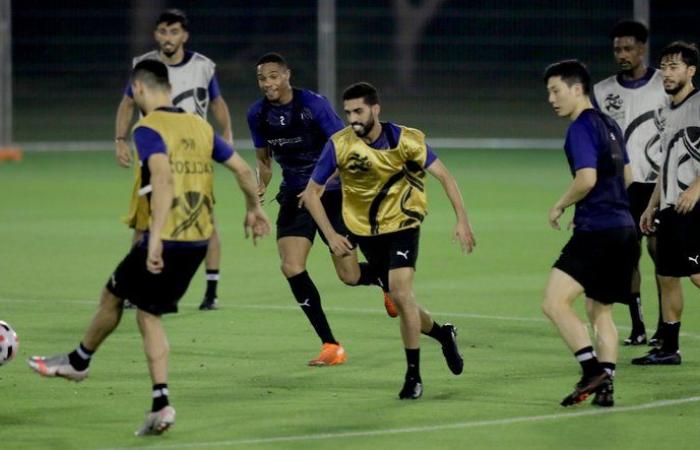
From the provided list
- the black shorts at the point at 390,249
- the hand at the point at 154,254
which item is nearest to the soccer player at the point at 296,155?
the black shorts at the point at 390,249

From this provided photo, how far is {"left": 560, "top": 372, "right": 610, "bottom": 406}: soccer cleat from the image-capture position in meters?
9.39

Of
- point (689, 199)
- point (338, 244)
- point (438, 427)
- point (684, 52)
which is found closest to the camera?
point (438, 427)

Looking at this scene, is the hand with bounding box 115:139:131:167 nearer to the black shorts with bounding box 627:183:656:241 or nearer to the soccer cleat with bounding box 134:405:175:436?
the black shorts with bounding box 627:183:656:241

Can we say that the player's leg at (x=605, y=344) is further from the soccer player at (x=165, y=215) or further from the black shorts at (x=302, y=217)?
the black shorts at (x=302, y=217)

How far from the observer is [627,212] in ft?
31.8

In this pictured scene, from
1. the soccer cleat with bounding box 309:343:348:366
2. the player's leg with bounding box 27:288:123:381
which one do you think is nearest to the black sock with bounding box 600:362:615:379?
the soccer cleat with bounding box 309:343:348:366

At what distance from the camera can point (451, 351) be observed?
Result: 1049 cm

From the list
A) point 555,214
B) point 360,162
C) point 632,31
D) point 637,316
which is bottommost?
point 637,316

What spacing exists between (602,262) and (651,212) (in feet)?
5.81

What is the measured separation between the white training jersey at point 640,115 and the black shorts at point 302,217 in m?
2.07

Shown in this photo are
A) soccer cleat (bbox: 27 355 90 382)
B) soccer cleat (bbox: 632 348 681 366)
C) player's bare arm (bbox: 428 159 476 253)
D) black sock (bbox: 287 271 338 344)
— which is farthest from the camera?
black sock (bbox: 287 271 338 344)

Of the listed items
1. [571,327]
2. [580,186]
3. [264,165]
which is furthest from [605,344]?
[264,165]

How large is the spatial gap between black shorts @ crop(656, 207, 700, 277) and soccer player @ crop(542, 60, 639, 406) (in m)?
1.32

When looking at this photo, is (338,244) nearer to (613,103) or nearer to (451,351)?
(451,351)
